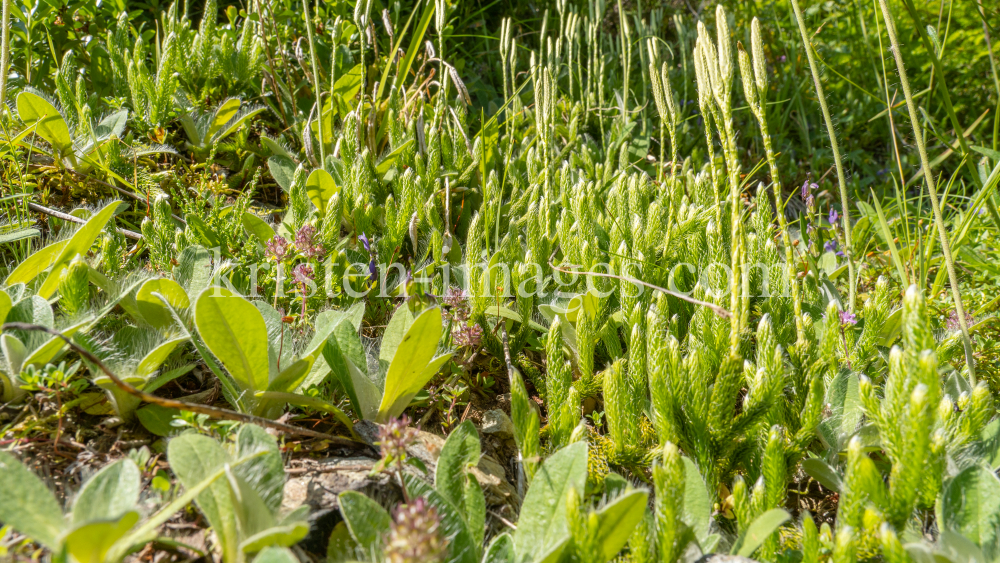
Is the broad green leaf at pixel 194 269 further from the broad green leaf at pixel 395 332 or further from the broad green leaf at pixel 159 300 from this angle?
the broad green leaf at pixel 395 332

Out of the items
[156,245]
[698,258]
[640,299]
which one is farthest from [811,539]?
[156,245]

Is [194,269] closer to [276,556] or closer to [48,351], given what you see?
[48,351]

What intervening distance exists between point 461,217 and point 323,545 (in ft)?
5.39

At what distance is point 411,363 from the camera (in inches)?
55.7

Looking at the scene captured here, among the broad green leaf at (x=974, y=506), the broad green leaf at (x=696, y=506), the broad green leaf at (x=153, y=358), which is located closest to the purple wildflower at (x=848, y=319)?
the broad green leaf at (x=974, y=506)

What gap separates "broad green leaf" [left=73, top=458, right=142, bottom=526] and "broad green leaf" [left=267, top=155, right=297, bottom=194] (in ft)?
5.11

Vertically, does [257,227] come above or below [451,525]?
above

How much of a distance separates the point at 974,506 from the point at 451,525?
36.4 inches

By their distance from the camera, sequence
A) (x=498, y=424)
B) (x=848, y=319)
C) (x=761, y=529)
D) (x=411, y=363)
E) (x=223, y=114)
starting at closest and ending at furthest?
(x=761, y=529), (x=411, y=363), (x=498, y=424), (x=848, y=319), (x=223, y=114)

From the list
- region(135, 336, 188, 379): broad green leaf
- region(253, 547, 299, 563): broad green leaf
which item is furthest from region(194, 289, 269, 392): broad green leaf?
region(253, 547, 299, 563): broad green leaf

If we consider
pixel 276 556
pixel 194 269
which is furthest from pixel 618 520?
pixel 194 269

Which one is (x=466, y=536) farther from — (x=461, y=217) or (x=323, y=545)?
(x=461, y=217)

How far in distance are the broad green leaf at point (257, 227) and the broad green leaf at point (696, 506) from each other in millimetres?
1444

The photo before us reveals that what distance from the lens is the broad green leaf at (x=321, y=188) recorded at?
221cm
